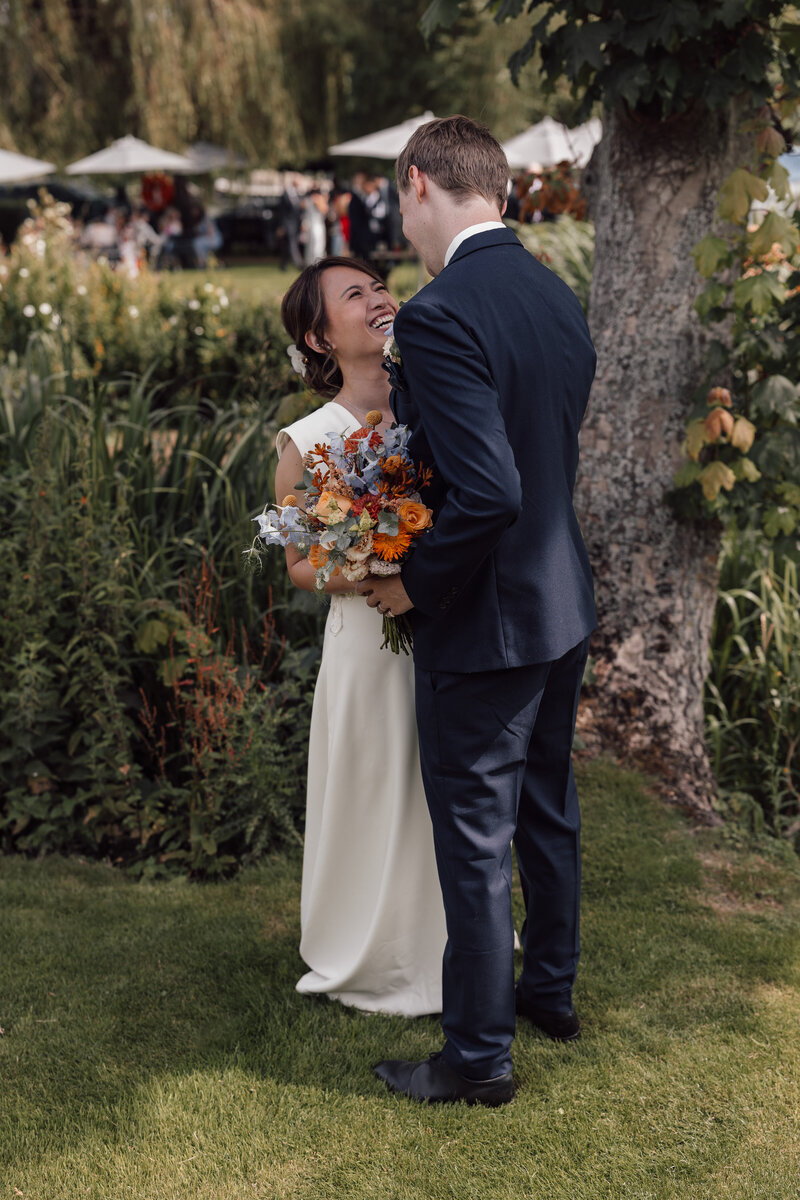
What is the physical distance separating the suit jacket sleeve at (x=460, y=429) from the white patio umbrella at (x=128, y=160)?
64.2 ft

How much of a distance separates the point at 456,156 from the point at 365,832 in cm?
166

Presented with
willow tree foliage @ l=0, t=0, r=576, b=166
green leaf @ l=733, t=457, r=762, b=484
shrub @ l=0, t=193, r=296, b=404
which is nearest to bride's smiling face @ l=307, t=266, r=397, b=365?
green leaf @ l=733, t=457, r=762, b=484

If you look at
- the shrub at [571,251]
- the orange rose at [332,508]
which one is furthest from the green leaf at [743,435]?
the shrub at [571,251]

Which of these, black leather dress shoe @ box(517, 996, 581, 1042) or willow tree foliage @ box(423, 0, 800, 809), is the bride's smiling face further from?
black leather dress shoe @ box(517, 996, 581, 1042)

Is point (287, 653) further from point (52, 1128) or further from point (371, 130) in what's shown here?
point (371, 130)

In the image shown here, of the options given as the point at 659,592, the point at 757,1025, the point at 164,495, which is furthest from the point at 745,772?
the point at 164,495

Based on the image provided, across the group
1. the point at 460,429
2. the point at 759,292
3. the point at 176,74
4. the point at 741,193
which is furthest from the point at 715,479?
the point at 176,74

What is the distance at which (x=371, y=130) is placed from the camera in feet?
98.1

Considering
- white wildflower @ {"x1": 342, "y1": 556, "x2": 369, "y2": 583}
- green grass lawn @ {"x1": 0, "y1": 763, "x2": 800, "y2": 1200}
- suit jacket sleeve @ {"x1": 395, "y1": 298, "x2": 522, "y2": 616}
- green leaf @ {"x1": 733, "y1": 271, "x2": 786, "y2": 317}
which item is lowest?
green grass lawn @ {"x1": 0, "y1": 763, "x2": 800, "y2": 1200}

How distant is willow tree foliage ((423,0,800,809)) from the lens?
348cm

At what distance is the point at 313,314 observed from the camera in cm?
270

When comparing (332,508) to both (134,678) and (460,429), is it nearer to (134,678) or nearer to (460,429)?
(460,429)

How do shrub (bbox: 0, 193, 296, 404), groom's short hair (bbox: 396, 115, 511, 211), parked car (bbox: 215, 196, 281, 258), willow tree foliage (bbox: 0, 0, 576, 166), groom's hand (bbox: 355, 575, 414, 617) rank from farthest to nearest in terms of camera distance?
parked car (bbox: 215, 196, 281, 258) → willow tree foliage (bbox: 0, 0, 576, 166) → shrub (bbox: 0, 193, 296, 404) → groom's hand (bbox: 355, 575, 414, 617) → groom's short hair (bbox: 396, 115, 511, 211)

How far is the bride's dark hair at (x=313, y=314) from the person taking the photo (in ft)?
8.82
